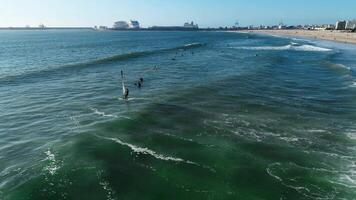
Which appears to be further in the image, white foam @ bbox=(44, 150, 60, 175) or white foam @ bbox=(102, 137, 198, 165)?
white foam @ bbox=(102, 137, 198, 165)

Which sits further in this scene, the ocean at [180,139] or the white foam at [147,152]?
the white foam at [147,152]

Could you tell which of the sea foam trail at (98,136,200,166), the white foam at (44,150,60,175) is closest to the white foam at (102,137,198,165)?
the sea foam trail at (98,136,200,166)

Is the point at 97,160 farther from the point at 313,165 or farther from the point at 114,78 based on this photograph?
the point at 114,78

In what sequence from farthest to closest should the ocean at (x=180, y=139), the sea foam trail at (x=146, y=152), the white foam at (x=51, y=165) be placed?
1. the sea foam trail at (x=146, y=152)
2. the white foam at (x=51, y=165)
3. the ocean at (x=180, y=139)

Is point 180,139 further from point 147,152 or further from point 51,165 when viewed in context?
point 51,165

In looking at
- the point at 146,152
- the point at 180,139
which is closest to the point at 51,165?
the point at 146,152

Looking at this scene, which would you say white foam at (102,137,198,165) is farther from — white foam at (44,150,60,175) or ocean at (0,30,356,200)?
white foam at (44,150,60,175)

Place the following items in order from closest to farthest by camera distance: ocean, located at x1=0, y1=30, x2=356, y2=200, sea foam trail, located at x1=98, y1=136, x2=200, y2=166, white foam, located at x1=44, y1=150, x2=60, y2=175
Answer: ocean, located at x1=0, y1=30, x2=356, y2=200, white foam, located at x1=44, y1=150, x2=60, y2=175, sea foam trail, located at x1=98, y1=136, x2=200, y2=166


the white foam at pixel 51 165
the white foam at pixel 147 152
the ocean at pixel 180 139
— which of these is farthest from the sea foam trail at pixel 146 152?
the white foam at pixel 51 165

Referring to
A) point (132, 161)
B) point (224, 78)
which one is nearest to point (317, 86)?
point (224, 78)

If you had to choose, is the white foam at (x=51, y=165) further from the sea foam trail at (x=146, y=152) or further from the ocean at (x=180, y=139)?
the sea foam trail at (x=146, y=152)
